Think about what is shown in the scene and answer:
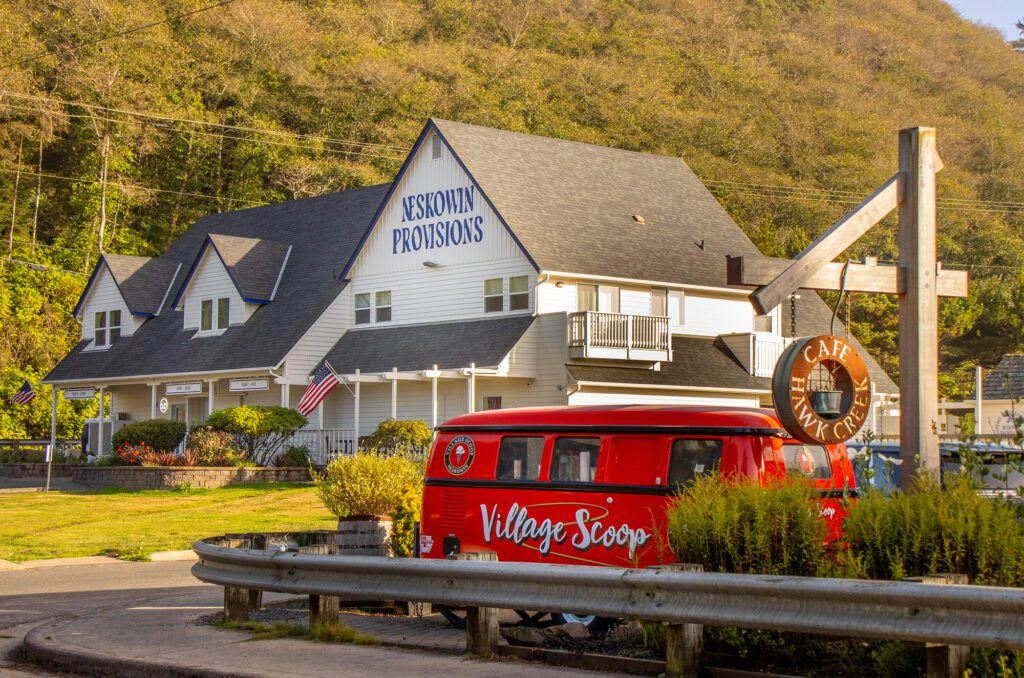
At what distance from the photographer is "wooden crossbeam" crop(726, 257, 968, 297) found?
38.4 feet

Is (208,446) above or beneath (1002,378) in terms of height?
beneath

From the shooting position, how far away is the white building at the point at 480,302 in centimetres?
3678

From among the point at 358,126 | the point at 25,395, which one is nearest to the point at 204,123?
the point at 358,126

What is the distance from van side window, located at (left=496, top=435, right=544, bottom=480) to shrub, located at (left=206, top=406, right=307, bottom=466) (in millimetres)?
25809

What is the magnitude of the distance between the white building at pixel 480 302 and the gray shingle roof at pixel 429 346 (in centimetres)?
7

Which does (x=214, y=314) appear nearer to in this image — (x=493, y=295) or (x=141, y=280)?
(x=141, y=280)

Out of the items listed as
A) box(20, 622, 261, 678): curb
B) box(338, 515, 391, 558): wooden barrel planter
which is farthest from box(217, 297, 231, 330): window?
box(20, 622, 261, 678): curb

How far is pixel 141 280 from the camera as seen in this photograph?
167 feet

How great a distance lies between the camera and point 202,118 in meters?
78.5

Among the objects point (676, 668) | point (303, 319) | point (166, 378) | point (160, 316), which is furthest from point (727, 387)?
point (676, 668)

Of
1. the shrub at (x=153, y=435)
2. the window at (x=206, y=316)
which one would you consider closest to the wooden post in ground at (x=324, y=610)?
the shrub at (x=153, y=435)

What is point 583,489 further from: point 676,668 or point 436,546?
point 676,668

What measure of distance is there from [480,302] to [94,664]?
28.9 meters

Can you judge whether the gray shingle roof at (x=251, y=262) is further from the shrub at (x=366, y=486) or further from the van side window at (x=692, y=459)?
the van side window at (x=692, y=459)
